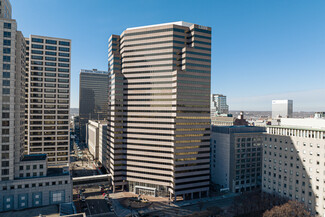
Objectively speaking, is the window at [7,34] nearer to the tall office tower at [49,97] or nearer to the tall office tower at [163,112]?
the tall office tower at [49,97]

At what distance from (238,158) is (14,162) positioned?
123m

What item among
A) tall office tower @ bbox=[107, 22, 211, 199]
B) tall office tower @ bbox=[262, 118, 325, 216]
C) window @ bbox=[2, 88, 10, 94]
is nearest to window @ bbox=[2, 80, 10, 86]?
window @ bbox=[2, 88, 10, 94]

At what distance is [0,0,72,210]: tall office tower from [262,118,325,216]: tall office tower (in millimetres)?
107800

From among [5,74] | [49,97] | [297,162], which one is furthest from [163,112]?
[5,74]

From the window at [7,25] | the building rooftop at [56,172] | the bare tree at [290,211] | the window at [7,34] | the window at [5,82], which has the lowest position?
the bare tree at [290,211]

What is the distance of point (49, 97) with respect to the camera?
443 ft

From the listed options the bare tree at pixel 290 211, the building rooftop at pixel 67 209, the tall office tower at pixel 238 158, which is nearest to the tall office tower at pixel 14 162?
the building rooftop at pixel 67 209

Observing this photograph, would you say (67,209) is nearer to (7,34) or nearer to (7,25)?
(7,34)

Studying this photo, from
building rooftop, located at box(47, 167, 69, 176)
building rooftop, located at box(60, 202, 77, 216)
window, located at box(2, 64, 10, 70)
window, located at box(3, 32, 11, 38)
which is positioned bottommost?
building rooftop, located at box(60, 202, 77, 216)

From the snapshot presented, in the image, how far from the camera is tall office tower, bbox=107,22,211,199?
393ft

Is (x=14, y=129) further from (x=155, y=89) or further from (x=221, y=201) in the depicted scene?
(x=221, y=201)

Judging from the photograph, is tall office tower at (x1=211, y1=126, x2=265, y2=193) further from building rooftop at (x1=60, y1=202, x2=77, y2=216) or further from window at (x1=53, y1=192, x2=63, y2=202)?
window at (x1=53, y1=192, x2=63, y2=202)

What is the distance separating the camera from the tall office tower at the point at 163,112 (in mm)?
119938

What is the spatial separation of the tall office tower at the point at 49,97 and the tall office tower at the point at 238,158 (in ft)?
334
